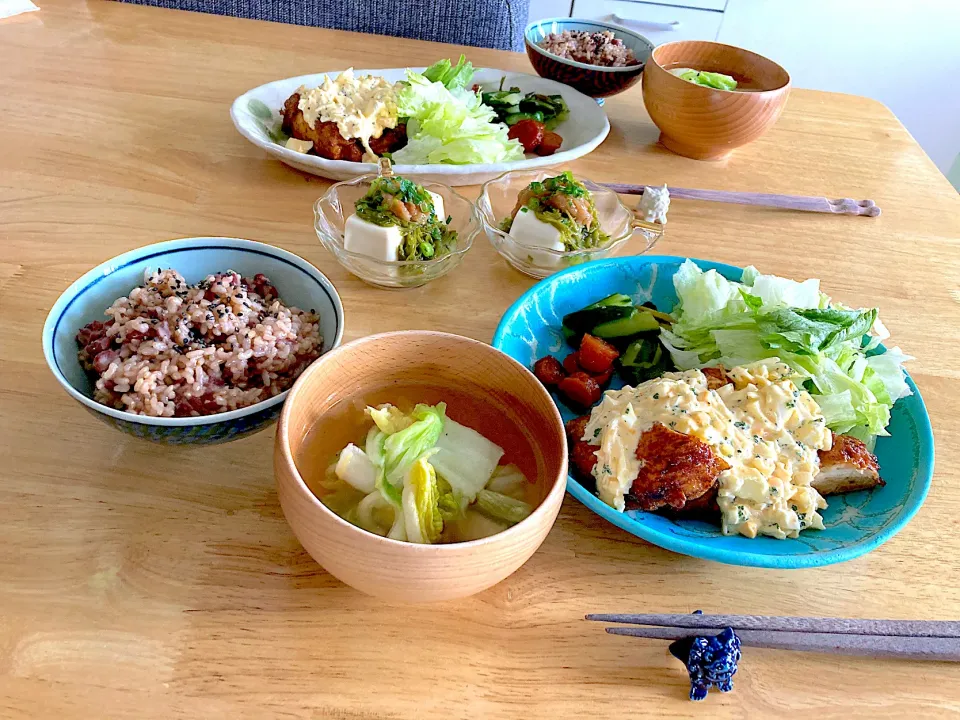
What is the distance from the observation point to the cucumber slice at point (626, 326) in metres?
1.24

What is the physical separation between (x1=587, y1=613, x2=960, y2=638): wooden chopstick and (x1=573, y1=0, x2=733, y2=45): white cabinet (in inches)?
140

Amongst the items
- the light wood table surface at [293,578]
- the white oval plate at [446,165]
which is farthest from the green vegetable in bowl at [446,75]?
the light wood table surface at [293,578]

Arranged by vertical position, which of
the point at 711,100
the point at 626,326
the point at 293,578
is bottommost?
the point at 293,578

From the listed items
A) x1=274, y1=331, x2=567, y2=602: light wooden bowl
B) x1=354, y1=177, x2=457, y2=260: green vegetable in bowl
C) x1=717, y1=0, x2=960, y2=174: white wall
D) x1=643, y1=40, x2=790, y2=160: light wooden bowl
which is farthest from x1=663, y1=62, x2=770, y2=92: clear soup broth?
x1=717, y1=0, x2=960, y2=174: white wall

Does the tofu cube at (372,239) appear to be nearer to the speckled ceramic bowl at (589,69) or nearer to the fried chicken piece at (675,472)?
the fried chicken piece at (675,472)

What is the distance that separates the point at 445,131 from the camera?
1684 millimetres

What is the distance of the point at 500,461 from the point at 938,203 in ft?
5.44

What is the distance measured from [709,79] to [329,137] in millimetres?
1034

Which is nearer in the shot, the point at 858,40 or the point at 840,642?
the point at 840,642

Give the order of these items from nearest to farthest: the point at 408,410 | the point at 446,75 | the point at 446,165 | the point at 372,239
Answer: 1. the point at 408,410
2. the point at 372,239
3. the point at 446,165
4. the point at 446,75

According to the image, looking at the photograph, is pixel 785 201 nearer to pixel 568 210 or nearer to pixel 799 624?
pixel 568 210

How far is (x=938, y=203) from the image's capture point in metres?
1.83

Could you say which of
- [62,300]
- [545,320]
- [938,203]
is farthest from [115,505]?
[938,203]

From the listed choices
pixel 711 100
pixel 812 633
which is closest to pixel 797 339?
pixel 812 633
